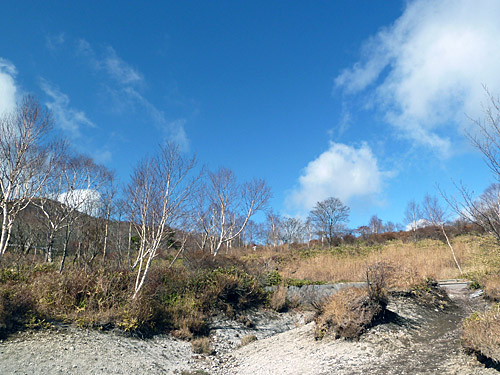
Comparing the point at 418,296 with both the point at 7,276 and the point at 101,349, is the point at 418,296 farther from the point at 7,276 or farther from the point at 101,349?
the point at 7,276

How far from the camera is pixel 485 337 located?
4934 millimetres

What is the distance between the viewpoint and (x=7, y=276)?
8781 millimetres

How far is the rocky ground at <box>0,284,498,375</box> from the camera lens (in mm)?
5750

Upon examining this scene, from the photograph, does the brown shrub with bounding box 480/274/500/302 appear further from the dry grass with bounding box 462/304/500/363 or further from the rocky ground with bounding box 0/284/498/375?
the dry grass with bounding box 462/304/500/363

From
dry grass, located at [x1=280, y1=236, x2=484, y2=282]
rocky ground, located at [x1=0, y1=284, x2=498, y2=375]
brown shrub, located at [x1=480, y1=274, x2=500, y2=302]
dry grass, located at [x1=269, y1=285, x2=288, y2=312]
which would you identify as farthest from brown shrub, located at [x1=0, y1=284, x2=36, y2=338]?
brown shrub, located at [x1=480, y1=274, x2=500, y2=302]

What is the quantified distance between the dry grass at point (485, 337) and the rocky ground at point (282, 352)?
0.22 meters

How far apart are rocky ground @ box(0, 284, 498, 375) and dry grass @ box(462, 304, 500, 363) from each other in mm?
223

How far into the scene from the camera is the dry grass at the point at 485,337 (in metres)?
4.75

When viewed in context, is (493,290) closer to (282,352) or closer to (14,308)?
(282,352)

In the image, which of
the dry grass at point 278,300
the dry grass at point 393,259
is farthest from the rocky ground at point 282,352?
the dry grass at point 393,259

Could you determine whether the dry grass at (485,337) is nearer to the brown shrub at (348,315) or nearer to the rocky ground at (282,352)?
the rocky ground at (282,352)

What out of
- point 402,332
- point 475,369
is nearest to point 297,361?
point 402,332

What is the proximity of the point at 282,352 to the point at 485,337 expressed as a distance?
4.41m

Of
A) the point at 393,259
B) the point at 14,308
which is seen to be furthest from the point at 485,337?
the point at 393,259
